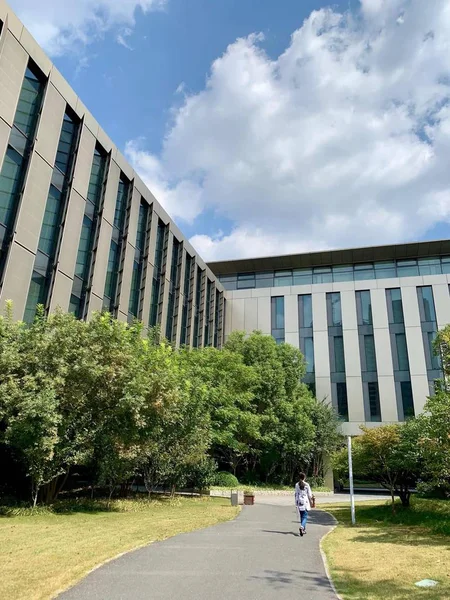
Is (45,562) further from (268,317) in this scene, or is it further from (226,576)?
(268,317)

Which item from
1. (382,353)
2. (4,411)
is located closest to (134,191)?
(4,411)

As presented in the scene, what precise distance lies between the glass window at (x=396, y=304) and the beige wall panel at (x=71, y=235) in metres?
28.0

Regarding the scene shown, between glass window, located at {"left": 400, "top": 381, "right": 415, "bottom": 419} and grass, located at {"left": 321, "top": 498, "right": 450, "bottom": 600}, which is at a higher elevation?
glass window, located at {"left": 400, "top": 381, "right": 415, "bottom": 419}

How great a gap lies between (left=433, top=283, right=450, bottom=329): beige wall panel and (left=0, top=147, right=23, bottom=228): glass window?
3301cm

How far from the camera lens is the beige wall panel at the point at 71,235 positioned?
19797 mm

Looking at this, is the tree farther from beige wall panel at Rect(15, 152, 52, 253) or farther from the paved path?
beige wall panel at Rect(15, 152, 52, 253)

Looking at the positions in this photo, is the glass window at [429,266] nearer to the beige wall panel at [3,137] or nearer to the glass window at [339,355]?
the glass window at [339,355]

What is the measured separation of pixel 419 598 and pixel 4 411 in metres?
11.3

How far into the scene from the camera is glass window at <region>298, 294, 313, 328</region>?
133ft

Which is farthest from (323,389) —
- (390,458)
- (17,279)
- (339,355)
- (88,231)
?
(17,279)

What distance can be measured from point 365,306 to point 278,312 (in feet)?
25.5

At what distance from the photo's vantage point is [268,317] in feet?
136

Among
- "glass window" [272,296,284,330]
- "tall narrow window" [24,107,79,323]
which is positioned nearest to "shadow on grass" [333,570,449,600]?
"tall narrow window" [24,107,79,323]

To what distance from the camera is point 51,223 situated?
19.6 metres
